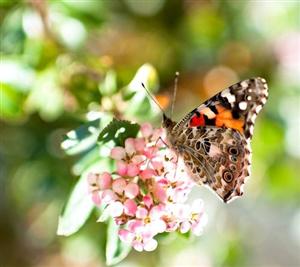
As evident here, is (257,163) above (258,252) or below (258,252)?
above

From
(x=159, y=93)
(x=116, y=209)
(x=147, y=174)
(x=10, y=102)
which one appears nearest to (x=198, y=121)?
(x=147, y=174)

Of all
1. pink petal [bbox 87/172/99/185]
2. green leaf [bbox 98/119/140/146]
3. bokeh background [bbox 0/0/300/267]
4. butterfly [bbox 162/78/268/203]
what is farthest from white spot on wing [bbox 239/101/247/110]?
bokeh background [bbox 0/0/300/267]

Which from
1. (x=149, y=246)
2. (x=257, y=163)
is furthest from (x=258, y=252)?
(x=149, y=246)

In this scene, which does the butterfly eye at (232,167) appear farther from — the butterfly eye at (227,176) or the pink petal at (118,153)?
the pink petal at (118,153)

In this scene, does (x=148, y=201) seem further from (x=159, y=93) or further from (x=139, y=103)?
(x=159, y=93)

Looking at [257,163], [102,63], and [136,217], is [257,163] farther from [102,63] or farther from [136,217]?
[136,217]
